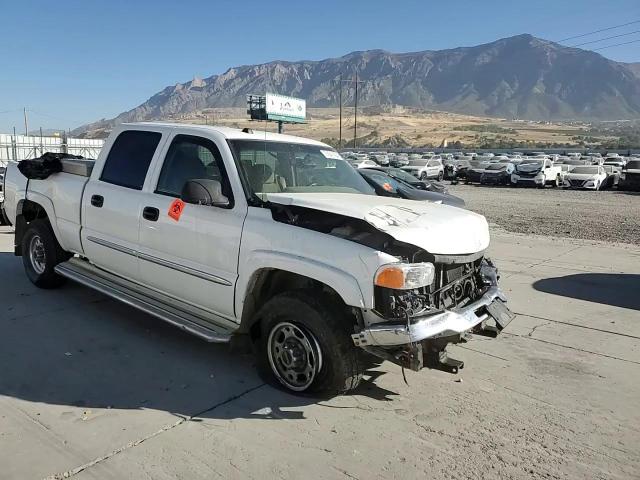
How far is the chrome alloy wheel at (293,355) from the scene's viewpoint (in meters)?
3.79

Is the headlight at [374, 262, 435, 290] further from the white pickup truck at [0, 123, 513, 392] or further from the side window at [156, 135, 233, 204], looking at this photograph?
the side window at [156, 135, 233, 204]

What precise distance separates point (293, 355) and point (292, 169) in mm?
1588

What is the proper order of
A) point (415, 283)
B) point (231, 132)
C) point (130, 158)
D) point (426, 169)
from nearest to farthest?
point (415, 283), point (231, 132), point (130, 158), point (426, 169)

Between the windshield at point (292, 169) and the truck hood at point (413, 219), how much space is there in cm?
26

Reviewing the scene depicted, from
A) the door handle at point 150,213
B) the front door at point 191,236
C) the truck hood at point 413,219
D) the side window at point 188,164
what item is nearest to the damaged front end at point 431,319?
the truck hood at point 413,219

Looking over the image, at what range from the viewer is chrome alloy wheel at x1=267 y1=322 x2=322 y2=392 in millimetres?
3787

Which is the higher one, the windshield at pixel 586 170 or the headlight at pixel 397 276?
the headlight at pixel 397 276

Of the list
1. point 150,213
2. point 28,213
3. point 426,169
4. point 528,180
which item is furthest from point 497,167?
point 150,213

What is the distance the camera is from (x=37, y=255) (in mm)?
6426

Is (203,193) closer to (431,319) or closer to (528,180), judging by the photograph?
(431,319)

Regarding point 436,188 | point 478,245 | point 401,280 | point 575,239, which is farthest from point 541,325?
point 436,188

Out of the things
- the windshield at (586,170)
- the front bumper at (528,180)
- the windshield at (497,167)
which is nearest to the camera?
the windshield at (586,170)

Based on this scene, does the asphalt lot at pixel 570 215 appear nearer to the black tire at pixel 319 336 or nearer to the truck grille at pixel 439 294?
the truck grille at pixel 439 294

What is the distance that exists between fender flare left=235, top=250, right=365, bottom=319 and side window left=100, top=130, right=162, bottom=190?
1.55m
